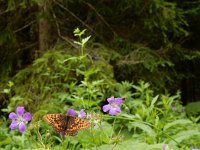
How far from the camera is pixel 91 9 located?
525 cm

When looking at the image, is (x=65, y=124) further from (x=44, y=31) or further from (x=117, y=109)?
(x=44, y=31)

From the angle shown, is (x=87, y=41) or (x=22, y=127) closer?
(x=22, y=127)

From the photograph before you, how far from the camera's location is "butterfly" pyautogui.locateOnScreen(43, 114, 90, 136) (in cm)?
159

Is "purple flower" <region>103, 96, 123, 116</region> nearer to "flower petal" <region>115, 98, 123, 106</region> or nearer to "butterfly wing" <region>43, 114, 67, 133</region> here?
"flower petal" <region>115, 98, 123, 106</region>

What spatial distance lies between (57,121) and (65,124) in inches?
1.2

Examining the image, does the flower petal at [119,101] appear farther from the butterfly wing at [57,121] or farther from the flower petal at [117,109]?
the butterfly wing at [57,121]

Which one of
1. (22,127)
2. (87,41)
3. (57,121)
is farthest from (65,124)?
(87,41)

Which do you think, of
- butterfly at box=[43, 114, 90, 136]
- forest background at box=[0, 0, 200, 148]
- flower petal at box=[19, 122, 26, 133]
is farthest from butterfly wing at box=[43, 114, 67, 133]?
A: forest background at box=[0, 0, 200, 148]

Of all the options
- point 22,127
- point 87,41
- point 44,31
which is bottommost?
point 22,127

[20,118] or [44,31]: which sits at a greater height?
[44,31]

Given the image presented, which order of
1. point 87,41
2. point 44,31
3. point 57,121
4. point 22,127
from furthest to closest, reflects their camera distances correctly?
point 44,31, point 87,41, point 22,127, point 57,121

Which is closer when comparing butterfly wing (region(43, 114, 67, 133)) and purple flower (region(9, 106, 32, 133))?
butterfly wing (region(43, 114, 67, 133))

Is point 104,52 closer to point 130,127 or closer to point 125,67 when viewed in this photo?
point 125,67

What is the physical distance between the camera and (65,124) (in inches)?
63.3
